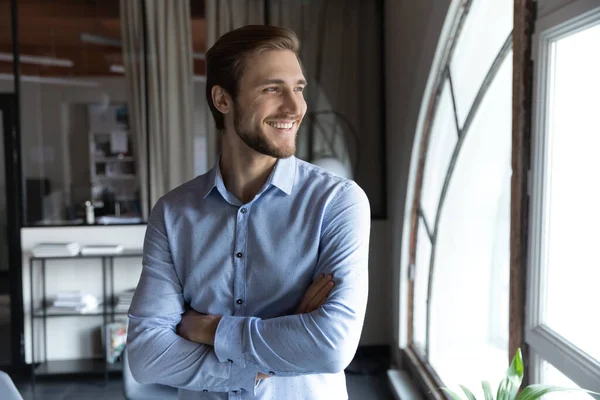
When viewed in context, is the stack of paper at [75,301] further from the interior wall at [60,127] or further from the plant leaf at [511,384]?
the plant leaf at [511,384]

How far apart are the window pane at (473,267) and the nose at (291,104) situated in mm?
2171

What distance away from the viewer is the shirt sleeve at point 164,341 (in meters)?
1.45

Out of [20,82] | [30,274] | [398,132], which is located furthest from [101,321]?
[398,132]

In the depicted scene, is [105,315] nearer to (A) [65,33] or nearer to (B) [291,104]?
(A) [65,33]

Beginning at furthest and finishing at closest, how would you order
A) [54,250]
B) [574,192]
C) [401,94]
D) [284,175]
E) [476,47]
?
[54,250]
[401,94]
[476,47]
[574,192]
[284,175]

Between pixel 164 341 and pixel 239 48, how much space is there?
0.76m

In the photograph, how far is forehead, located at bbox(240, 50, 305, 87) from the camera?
1457mm

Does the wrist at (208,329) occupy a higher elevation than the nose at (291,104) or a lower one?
lower

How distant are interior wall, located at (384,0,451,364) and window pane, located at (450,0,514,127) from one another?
158 millimetres

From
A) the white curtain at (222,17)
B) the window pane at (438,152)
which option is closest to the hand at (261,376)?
the window pane at (438,152)

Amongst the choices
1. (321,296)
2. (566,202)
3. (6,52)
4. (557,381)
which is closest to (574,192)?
(566,202)

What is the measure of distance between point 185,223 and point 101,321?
3651 millimetres

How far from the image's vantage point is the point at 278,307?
150cm

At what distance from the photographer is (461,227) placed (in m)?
3.80
